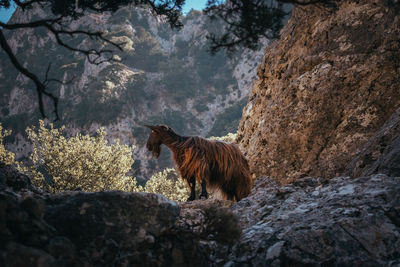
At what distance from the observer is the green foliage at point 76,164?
12298 mm

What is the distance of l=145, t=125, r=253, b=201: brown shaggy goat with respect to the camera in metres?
4.97

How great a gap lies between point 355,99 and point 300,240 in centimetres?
371

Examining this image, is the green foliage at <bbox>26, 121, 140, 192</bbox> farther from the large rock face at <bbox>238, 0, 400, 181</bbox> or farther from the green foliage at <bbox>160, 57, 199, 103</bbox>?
the green foliage at <bbox>160, 57, 199, 103</bbox>

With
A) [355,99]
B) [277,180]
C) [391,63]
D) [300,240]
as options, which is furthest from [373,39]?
[300,240]

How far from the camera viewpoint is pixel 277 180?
539cm

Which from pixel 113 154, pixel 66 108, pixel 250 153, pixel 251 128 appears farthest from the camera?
pixel 66 108

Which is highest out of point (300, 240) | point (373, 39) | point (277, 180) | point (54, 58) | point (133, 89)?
point (54, 58)

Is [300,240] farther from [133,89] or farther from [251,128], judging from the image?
[133,89]

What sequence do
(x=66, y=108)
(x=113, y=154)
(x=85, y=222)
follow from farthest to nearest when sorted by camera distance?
(x=66, y=108)
(x=113, y=154)
(x=85, y=222)

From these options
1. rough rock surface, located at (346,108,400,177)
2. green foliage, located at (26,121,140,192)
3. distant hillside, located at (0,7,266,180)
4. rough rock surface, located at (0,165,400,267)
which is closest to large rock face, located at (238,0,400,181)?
rough rock surface, located at (346,108,400,177)

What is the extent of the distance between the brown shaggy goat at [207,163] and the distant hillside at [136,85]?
55.3 meters

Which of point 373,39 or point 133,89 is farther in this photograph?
point 133,89

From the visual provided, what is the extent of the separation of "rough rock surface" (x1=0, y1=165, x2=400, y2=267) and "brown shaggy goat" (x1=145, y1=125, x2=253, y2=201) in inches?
87.4

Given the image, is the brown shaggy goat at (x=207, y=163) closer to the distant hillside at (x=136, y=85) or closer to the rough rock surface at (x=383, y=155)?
the rough rock surface at (x=383, y=155)
